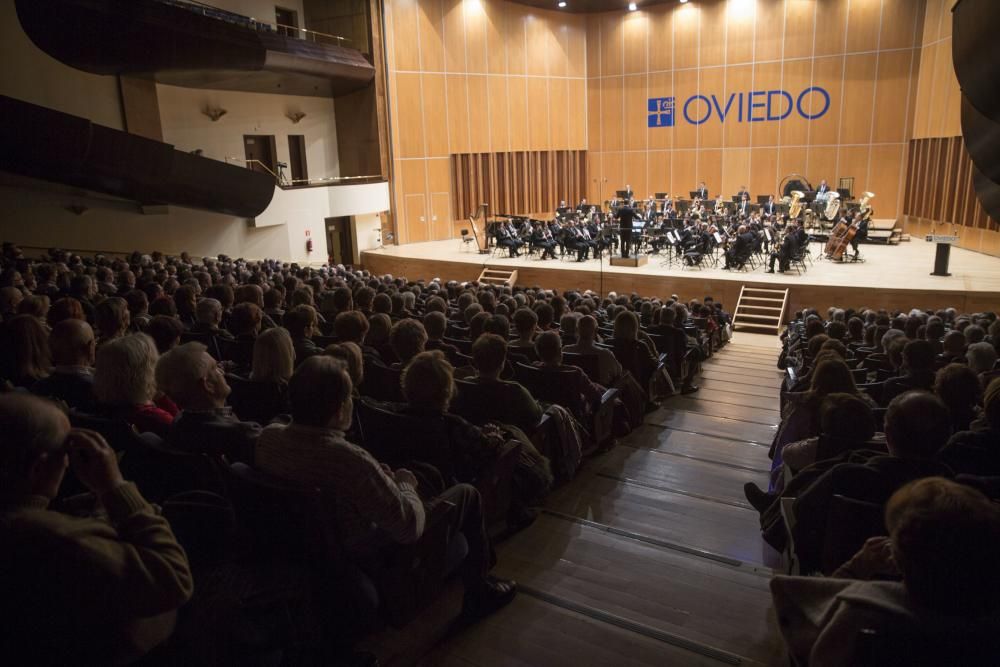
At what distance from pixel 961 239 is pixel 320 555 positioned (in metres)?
17.9

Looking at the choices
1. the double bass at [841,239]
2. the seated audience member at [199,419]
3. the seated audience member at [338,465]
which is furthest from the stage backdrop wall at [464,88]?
the seated audience member at [338,465]

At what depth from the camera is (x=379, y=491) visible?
2.22 m

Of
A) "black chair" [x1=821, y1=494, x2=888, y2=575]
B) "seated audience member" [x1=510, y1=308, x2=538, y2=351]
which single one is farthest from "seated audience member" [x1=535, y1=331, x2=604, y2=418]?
"black chair" [x1=821, y1=494, x2=888, y2=575]

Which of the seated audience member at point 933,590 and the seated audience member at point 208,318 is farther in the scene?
the seated audience member at point 208,318

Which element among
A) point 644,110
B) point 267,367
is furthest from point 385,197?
point 267,367

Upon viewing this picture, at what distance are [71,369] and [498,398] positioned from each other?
203cm

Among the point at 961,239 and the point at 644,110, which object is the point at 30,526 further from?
the point at 644,110

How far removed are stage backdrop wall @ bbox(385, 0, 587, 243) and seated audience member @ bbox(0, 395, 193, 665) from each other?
59.2ft

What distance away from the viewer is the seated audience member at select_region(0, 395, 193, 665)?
1399 millimetres

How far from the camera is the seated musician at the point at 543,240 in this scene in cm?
1514

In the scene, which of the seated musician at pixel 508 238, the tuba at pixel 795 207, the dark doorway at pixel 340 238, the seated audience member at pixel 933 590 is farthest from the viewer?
the dark doorway at pixel 340 238

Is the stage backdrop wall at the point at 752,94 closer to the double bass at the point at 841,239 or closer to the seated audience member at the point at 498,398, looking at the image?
the double bass at the point at 841,239

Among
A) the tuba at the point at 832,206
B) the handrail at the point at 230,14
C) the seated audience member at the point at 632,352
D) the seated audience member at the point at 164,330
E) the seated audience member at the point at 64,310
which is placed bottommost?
the seated audience member at the point at 632,352

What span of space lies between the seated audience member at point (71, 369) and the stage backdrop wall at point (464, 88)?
16.3 metres
